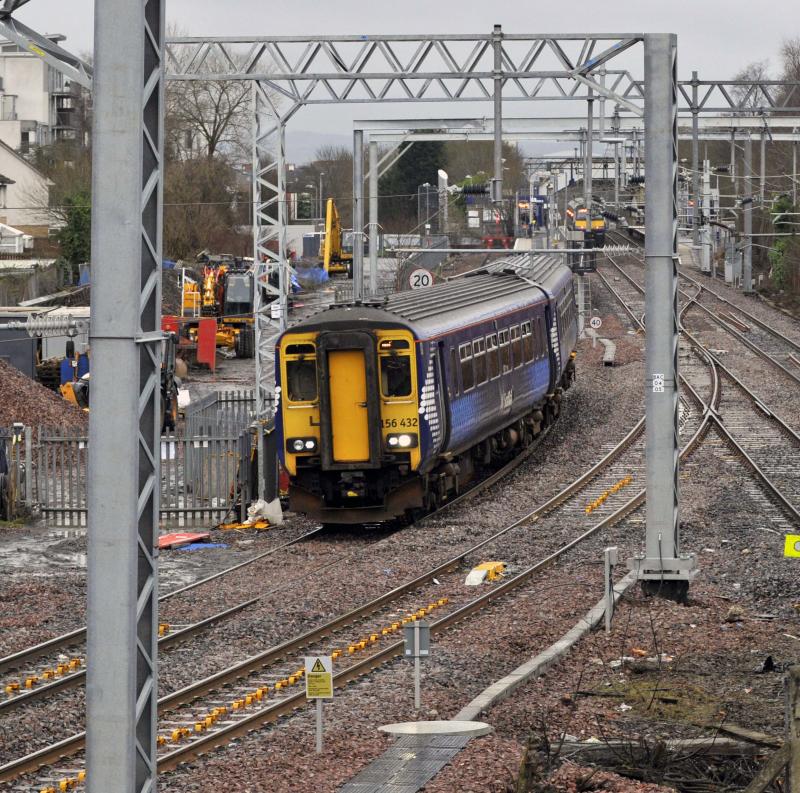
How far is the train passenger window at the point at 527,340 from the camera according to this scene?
1014 inches

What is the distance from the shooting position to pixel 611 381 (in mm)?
36969

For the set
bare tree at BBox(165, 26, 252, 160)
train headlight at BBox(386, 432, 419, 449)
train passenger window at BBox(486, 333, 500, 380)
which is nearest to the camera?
train headlight at BBox(386, 432, 419, 449)

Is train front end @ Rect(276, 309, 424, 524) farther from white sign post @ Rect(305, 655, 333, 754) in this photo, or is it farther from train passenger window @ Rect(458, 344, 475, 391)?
white sign post @ Rect(305, 655, 333, 754)

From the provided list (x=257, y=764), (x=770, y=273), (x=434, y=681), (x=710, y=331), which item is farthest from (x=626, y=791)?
(x=770, y=273)

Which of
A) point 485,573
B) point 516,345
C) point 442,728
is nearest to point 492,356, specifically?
point 516,345

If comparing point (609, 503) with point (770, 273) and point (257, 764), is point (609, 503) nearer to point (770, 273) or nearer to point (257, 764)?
point (257, 764)

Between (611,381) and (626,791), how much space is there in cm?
2911


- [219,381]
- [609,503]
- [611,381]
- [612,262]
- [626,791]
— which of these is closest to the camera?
[626,791]

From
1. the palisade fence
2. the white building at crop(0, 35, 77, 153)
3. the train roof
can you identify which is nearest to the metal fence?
the palisade fence

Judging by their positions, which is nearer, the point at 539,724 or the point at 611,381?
the point at 539,724

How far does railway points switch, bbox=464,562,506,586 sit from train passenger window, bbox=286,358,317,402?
382 cm

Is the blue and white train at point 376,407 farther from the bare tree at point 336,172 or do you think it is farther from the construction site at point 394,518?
the bare tree at point 336,172

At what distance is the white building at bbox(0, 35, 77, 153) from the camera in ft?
305

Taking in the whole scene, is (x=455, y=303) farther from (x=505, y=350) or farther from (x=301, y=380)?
(x=301, y=380)
